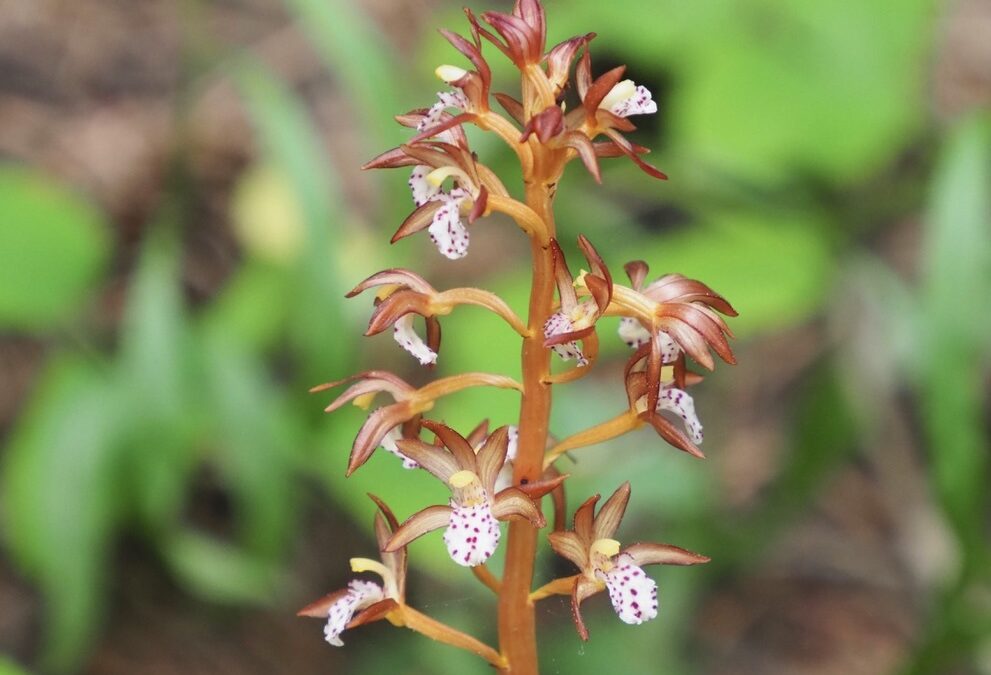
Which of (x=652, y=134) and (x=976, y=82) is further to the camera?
(x=976, y=82)

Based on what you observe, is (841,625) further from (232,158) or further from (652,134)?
(232,158)

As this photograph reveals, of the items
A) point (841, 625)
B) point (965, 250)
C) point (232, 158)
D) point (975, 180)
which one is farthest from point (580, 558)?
point (232, 158)

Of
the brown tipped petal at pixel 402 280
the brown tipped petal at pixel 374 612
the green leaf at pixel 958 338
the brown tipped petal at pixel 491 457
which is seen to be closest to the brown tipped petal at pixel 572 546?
the brown tipped petal at pixel 491 457

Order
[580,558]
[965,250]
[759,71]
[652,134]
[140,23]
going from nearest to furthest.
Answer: [580,558] → [965,250] → [759,71] → [652,134] → [140,23]

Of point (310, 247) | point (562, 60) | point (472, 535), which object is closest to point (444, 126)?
point (562, 60)

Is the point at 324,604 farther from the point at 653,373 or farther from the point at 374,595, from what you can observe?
the point at 653,373

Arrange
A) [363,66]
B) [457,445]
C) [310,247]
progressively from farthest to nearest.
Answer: [363,66] < [310,247] < [457,445]

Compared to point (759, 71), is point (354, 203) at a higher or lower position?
lower

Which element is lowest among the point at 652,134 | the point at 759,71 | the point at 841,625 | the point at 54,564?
the point at 841,625
